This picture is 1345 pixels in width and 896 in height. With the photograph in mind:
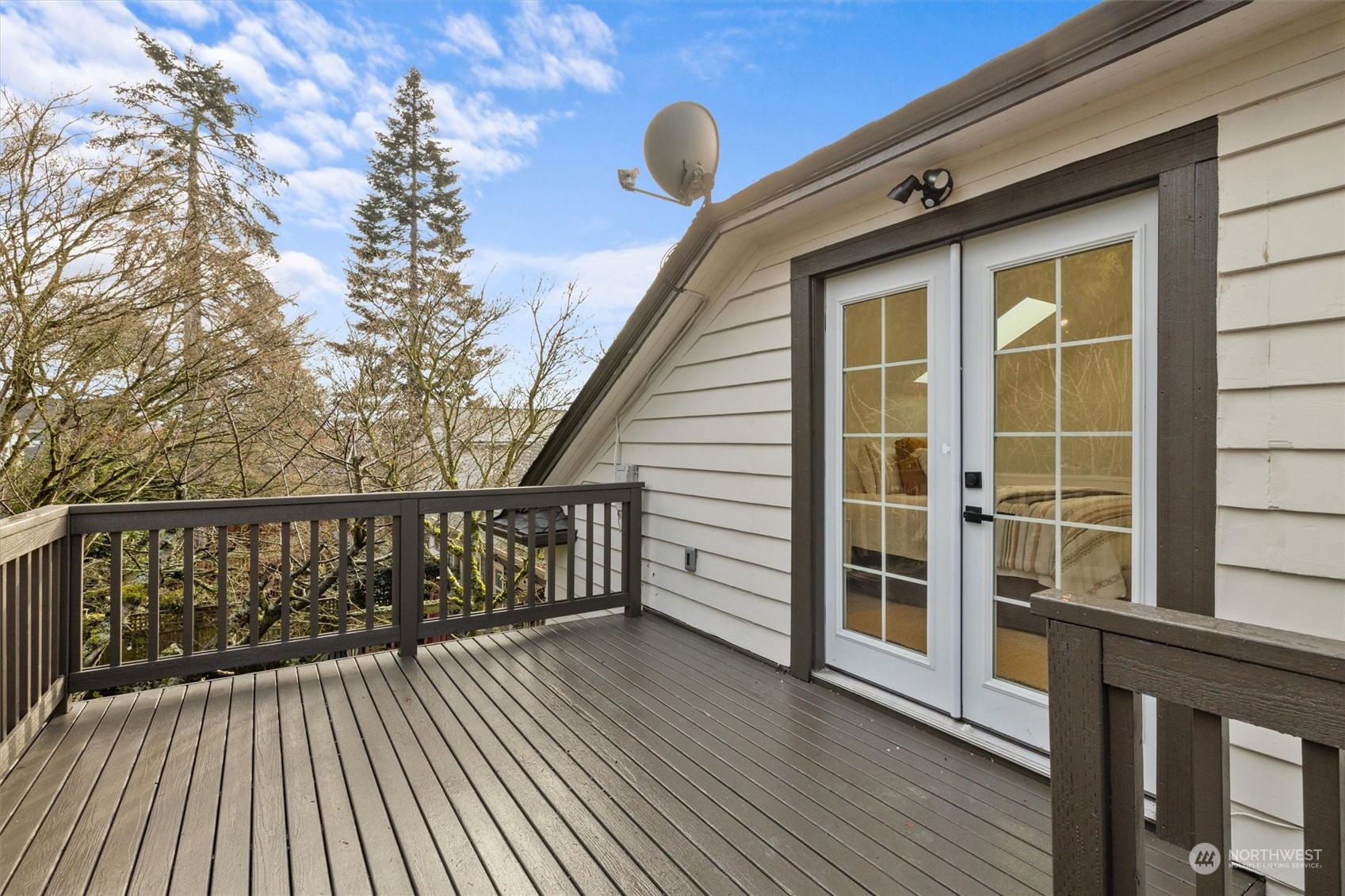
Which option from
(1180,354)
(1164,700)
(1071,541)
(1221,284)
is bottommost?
(1164,700)

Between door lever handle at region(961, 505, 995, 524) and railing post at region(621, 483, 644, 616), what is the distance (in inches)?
90.6

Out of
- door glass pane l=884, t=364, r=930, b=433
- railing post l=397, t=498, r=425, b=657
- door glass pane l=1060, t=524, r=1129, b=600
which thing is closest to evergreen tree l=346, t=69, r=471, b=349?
railing post l=397, t=498, r=425, b=657

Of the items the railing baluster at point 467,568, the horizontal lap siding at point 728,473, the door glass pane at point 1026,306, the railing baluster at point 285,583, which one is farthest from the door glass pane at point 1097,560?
the railing baluster at point 285,583

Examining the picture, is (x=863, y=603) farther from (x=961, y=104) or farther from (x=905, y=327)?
(x=961, y=104)

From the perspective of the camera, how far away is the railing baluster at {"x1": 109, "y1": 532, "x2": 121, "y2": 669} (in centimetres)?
269

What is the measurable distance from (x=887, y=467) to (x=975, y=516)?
0.47m

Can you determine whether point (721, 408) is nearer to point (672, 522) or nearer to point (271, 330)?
point (672, 522)

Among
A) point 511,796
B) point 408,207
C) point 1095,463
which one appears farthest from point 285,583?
point 408,207

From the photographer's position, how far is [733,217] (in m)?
3.16

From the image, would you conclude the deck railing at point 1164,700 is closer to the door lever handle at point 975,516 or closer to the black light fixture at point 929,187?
the door lever handle at point 975,516

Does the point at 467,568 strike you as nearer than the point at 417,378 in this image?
A: Yes

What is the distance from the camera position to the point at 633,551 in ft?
13.8

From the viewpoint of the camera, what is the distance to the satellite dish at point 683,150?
12.0ft

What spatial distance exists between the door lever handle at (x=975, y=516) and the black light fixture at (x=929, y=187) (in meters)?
1.21
